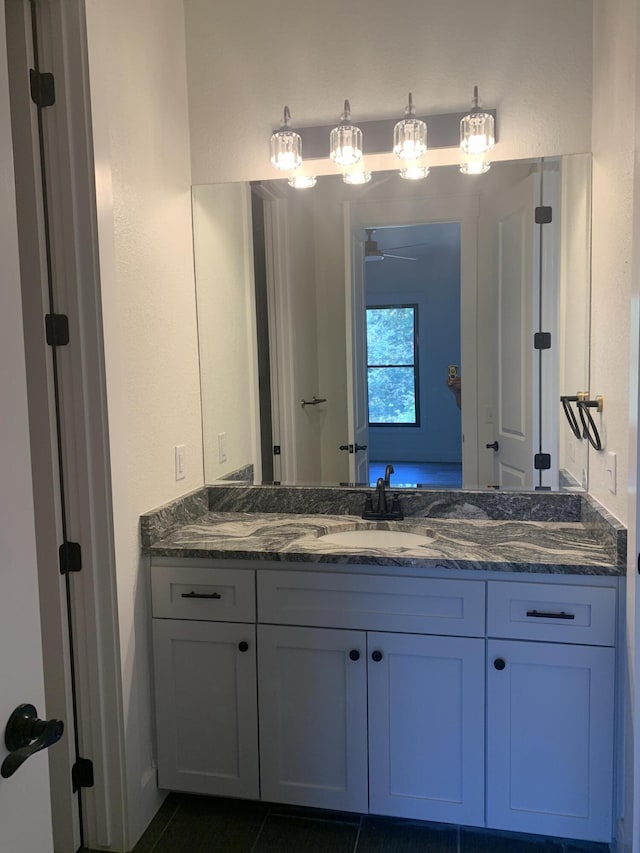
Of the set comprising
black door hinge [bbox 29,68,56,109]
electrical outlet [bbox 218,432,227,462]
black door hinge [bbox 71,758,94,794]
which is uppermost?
black door hinge [bbox 29,68,56,109]

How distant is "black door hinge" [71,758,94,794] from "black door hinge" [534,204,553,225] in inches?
87.4


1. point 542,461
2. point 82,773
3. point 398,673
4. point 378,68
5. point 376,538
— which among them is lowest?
point 82,773

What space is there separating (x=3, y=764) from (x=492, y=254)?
6.78 feet

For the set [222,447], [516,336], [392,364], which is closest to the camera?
[516,336]

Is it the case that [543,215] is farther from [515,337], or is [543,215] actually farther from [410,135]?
[410,135]

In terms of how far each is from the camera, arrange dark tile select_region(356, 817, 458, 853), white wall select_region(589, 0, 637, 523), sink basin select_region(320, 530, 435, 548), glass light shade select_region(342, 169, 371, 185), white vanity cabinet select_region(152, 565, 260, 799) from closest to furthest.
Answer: white wall select_region(589, 0, 637, 523), dark tile select_region(356, 817, 458, 853), white vanity cabinet select_region(152, 565, 260, 799), sink basin select_region(320, 530, 435, 548), glass light shade select_region(342, 169, 371, 185)

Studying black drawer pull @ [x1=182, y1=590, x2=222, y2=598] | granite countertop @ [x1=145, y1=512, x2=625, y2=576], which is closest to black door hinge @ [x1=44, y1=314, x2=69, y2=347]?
granite countertop @ [x1=145, y1=512, x2=625, y2=576]

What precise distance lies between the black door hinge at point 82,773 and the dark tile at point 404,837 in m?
0.81

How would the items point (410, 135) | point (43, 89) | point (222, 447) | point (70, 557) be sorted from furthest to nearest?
point (222, 447), point (410, 135), point (70, 557), point (43, 89)

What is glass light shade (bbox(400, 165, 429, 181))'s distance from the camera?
2273mm

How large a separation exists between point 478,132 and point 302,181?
64 centimetres

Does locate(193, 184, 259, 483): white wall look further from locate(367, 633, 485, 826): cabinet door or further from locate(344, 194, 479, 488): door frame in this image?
locate(367, 633, 485, 826): cabinet door

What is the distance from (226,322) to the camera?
8.17 ft

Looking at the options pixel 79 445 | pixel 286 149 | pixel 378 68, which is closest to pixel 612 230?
pixel 378 68
